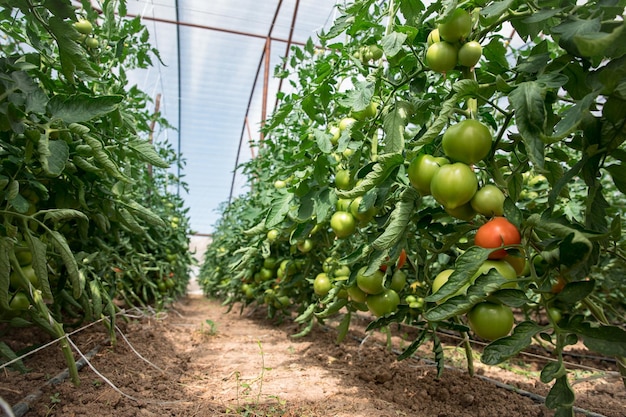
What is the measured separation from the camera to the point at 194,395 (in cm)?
151

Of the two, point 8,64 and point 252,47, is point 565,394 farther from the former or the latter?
point 252,47

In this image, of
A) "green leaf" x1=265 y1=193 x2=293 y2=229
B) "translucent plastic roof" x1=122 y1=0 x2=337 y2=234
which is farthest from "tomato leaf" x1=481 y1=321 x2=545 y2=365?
"translucent plastic roof" x1=122 y1=0 x2=337 y2=234

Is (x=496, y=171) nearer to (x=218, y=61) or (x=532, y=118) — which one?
(x=532, y=118)

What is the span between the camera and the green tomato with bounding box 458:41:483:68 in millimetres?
838

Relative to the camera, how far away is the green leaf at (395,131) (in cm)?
96

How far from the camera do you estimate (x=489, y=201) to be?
78 centimetres

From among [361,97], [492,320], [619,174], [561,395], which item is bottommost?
[561,395]

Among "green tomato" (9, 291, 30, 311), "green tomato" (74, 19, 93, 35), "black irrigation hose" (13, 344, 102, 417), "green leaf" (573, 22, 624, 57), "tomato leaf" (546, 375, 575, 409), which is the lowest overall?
"black irrigation hose" (13, 344, 102, 417)

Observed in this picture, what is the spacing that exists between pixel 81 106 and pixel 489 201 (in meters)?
0.90

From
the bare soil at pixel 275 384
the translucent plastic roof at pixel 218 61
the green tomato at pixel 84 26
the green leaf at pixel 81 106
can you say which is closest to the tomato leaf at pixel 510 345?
the bare soil at pixel 275 384

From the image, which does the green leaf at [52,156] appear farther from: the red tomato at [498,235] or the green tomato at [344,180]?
the red tomato at [498,235]

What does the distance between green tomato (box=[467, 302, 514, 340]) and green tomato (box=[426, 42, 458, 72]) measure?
0.48 m

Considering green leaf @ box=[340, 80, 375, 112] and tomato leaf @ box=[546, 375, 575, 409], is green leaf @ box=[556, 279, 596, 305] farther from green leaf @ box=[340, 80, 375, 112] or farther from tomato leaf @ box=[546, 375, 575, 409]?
green leaf @ box=[340, 80, 375, 112]

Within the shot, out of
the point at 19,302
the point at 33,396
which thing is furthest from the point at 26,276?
the point at 33,396
